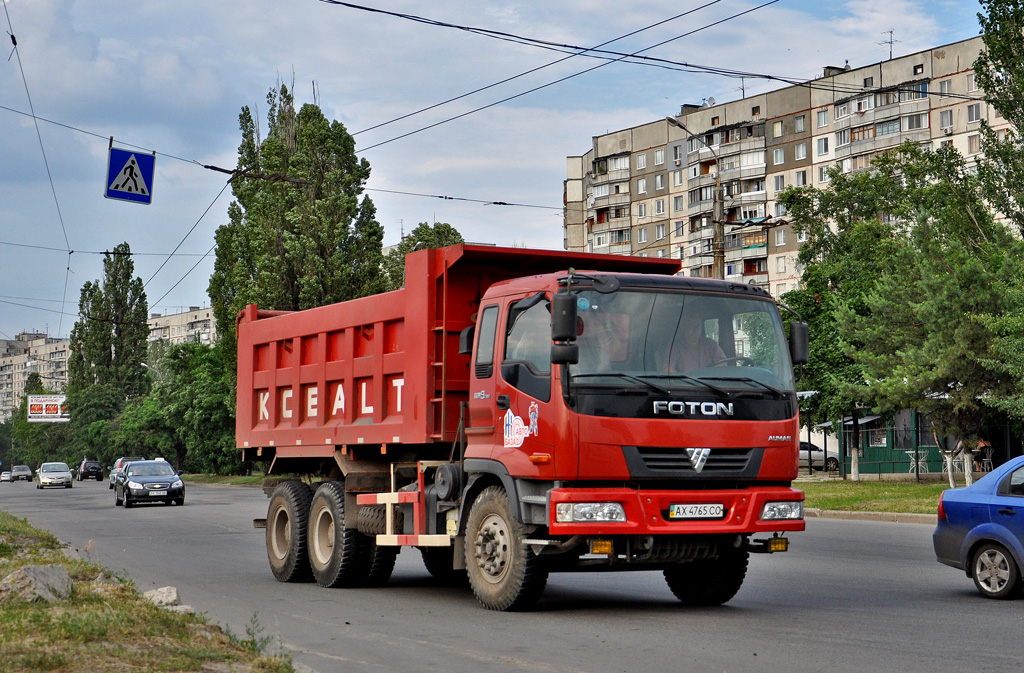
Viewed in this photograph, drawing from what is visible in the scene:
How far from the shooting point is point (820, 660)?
816cm

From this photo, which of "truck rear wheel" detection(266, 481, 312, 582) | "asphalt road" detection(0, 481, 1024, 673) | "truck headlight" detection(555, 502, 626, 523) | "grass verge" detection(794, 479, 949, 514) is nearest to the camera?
"asphalt road" detection(0, 481, 1024, 673)

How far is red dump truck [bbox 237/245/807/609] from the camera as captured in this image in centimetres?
1010

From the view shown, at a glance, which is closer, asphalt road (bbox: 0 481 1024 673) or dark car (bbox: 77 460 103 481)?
asphalt road (bbox: 0 481 1024 673)

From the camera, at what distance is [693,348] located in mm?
10539

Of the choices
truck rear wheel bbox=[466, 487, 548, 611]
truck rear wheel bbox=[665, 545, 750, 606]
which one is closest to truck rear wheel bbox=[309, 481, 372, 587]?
truck rear wheel bbox=[466, 487, 548, 611]

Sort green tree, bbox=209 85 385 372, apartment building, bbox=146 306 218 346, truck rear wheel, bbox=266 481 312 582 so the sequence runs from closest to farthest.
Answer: truck rear wheel, bbox=266 481 312 582
green tree, bbox=209 85 385 372
apartment building, bbox=146 306 218 346

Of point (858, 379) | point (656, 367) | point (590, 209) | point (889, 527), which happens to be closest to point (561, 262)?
point (656, 367)

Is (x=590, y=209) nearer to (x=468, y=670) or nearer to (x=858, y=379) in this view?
(x=858, y=379)

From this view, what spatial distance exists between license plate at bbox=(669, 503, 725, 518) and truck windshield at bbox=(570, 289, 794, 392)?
0.97 m

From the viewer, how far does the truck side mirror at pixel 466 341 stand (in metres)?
11.5

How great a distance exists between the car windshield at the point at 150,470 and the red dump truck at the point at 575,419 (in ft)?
90.4

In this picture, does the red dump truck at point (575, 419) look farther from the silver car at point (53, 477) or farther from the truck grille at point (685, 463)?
the silver car at point (53, 477)

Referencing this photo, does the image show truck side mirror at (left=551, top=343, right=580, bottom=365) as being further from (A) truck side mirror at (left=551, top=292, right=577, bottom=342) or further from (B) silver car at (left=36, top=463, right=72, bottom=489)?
(B) silver car at (left=36, top=463, right=72, bottom=489)

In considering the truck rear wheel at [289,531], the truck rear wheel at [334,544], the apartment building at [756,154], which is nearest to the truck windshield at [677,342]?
the truck rear wheel at [334,544]
